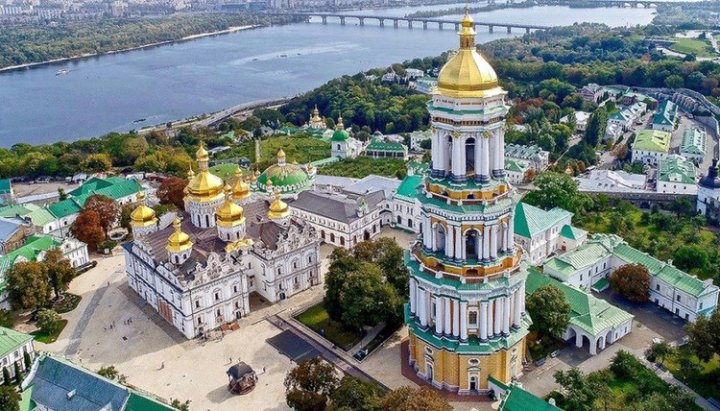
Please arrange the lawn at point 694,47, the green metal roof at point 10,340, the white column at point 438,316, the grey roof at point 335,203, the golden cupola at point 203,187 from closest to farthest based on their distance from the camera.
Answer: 1. the white column at point 438,316
2. the green metal roof at point 10,340
3. the golden cupola at point 203,187
4. the grey roof at point 335,203
5. the lawn at point 694,47

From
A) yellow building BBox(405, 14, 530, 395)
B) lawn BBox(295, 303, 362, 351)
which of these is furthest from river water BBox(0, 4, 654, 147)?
yellow building BBox(405, 14, 530, 395)

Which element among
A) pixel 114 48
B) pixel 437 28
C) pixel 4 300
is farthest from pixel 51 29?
pixel 4 300

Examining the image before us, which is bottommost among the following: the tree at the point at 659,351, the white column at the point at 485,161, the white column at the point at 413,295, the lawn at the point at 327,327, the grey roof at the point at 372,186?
the lawn at the point at 327,327

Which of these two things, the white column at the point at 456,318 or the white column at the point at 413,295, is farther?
the white column at the point at 413,295

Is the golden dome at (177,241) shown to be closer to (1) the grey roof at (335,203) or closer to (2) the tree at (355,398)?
(1) the grey roof at (335,203)

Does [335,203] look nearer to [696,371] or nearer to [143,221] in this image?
[143,221]

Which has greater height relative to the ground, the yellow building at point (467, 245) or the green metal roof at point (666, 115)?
the yellow building at point (467, 245)

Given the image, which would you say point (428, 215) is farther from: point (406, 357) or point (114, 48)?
point (114, 48)

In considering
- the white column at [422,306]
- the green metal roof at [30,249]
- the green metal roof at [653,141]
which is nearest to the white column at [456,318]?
the white column at [422,306]
